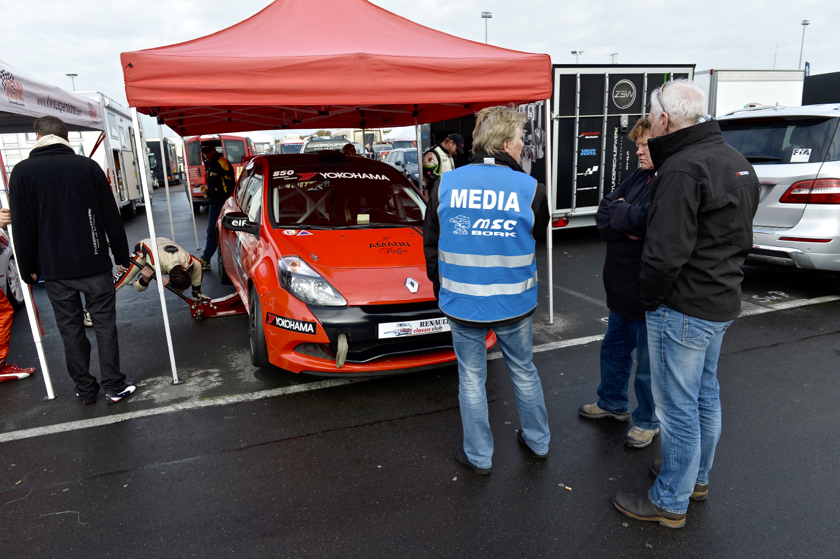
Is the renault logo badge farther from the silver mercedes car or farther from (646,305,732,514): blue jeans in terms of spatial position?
the silver mercedes car

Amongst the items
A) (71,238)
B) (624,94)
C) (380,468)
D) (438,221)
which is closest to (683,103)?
(438,221)

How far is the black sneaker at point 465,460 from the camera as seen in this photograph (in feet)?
9.03

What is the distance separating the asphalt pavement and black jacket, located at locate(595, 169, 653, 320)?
0.85 meters

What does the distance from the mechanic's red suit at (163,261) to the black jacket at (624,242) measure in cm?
354

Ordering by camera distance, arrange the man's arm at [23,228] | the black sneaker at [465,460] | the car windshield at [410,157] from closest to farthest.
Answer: the black sneaker at [465,460], the man's arm at [23,228], the car windshield at [410,157]

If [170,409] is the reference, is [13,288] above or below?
above

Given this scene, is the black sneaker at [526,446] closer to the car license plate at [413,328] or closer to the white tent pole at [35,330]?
the car license plate at [413,328]

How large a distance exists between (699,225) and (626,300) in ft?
2.48

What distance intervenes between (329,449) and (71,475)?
1.36 metres

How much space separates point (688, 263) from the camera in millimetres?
2109

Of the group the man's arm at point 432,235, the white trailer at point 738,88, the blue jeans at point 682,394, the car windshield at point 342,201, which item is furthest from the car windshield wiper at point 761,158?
the white trailer at point 738,88

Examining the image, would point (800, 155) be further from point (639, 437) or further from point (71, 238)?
point (71, 238)

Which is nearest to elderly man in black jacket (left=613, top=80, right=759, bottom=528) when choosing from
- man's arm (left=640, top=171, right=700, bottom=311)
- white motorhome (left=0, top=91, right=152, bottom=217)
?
man's arm (left=640, top=171, right=700, bottom=311)

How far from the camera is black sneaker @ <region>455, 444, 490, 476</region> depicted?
2752 mm
